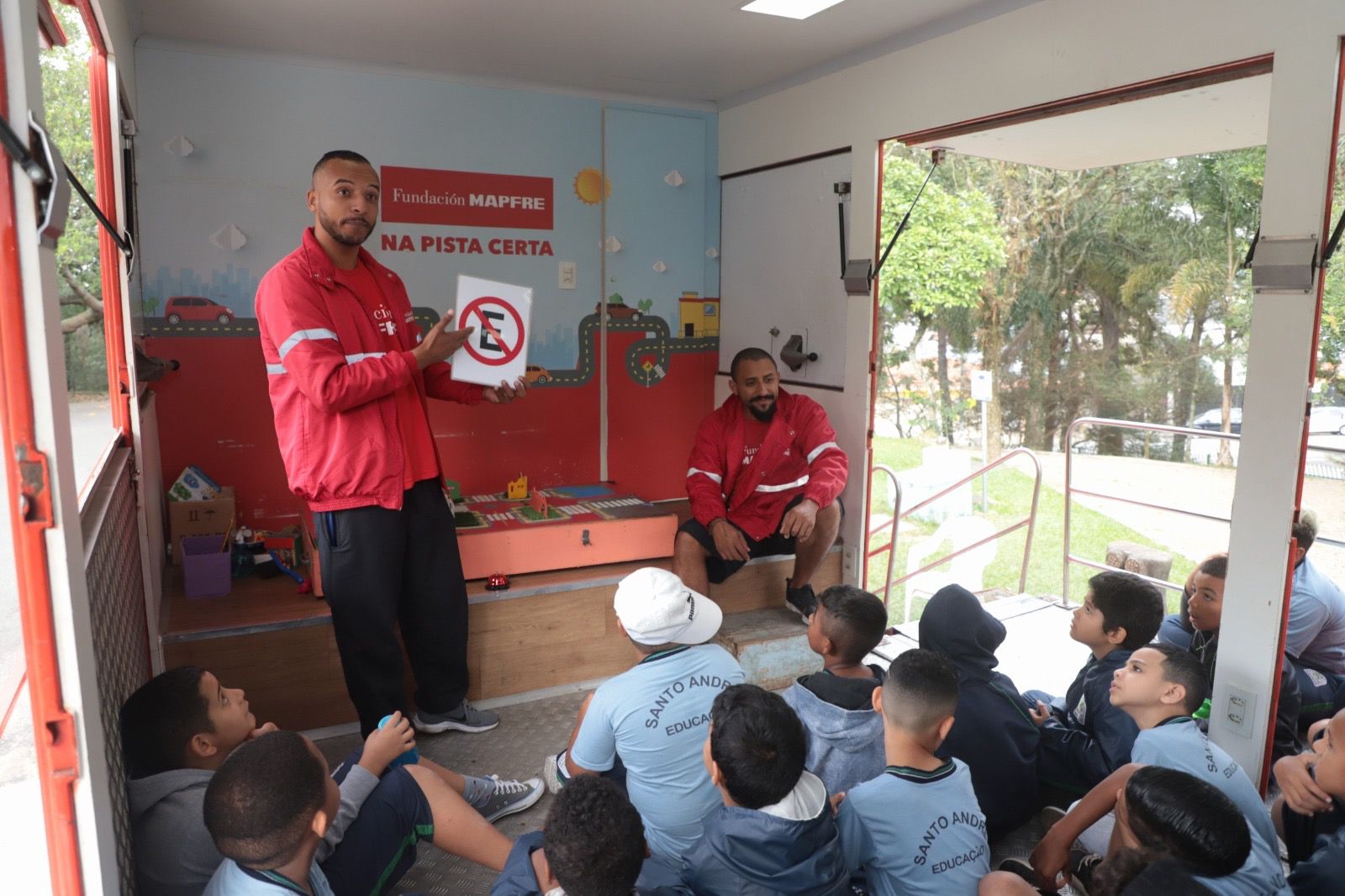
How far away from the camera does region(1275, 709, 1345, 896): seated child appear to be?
74.0 inches

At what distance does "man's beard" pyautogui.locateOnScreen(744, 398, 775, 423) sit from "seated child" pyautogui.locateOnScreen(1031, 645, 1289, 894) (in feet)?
6.06

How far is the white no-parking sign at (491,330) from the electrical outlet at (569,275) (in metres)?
1.59

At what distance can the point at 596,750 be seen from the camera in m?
2.18

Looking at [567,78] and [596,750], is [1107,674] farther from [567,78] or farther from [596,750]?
[567,78]

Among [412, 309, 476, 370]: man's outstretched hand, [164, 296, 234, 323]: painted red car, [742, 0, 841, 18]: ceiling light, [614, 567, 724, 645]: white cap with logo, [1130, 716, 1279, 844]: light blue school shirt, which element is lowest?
[1130, 716, 1279, 844]: light blue school shirt

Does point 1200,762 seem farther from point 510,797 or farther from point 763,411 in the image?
point 763,411

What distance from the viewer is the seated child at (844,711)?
89.9 inches

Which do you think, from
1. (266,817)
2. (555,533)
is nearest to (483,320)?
(555,533)

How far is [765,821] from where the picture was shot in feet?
5.28

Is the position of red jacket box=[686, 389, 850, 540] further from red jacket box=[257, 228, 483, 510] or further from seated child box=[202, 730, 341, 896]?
seated child box=[202, 730, 341, 896]

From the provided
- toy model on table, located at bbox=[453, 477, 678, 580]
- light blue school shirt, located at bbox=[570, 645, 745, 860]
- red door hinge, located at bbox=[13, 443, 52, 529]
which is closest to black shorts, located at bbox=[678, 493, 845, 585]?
toy model on table, located at bbox=[453, 477, 678, 580]

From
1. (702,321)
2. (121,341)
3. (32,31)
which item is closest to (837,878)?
(32,31)

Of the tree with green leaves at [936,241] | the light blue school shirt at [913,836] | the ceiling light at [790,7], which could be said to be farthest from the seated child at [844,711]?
the tree with green leaves at [936,241]

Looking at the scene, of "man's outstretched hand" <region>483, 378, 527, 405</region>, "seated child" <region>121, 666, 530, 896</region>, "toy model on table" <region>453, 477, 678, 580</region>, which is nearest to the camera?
"seated child" <region>121, 666, 530, 896</region>
